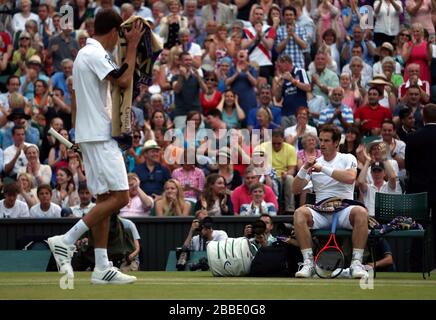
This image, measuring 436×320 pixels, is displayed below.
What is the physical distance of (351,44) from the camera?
22.3m

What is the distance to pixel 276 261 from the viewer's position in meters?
13.1

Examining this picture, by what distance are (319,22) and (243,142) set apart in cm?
440

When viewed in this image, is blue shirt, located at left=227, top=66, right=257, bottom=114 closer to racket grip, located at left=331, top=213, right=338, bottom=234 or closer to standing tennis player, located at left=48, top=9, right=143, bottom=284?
racket grip, located at left=331, top=213, right=338, bottom=234

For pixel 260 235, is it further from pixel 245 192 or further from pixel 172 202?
pixel 245 192

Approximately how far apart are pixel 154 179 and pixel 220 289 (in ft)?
27.7

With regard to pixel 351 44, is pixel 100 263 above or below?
below

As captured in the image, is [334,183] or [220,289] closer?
[220,289]

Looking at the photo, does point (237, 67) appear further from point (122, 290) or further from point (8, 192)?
point (122, 290)

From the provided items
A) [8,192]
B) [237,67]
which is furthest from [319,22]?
[8,192]

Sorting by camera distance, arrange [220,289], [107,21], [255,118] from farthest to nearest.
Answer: [255,118], [107,21], [220,289]

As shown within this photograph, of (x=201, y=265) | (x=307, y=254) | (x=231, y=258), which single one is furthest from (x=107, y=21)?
(x=201, y=265)

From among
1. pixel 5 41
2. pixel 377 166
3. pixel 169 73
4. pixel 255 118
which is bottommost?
pixel 377 166

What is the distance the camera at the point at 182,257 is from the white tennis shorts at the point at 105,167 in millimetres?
4680

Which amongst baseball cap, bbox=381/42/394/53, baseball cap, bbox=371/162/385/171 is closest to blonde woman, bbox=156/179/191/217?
baseball cap, bbox=371/162/385/171
